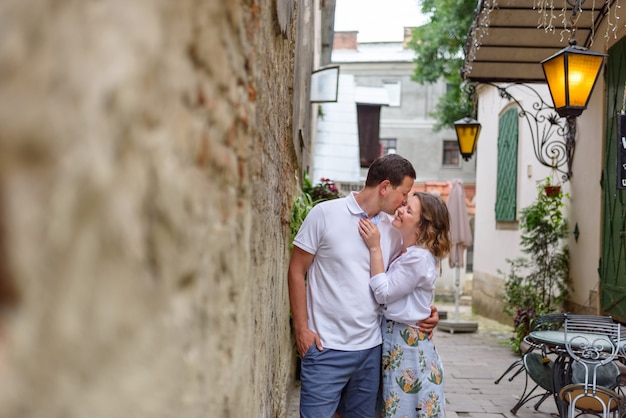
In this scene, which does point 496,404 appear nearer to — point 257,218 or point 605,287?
point 605,287

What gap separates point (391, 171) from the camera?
3.30 metres

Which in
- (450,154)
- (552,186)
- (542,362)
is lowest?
(542,362)

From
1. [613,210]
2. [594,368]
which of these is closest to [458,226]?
[613,210]

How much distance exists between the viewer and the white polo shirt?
3.17m

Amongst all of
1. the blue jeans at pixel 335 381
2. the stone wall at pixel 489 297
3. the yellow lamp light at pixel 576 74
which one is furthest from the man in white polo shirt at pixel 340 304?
the stone wall at pixel 489 297

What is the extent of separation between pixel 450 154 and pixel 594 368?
26.9 meters

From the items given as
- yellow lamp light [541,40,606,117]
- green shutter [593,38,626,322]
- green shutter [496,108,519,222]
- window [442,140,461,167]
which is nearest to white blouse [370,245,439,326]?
yellow lamp light [541,40,606,117]

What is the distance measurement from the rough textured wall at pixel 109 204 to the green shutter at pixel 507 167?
454 inches

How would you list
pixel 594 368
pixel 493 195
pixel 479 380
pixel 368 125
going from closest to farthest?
pixel 594 368, pixel 479 380, pixel 493 195, pixel 368 125

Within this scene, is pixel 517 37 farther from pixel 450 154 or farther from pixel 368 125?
pixel 450 154

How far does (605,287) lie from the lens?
24.2 feet

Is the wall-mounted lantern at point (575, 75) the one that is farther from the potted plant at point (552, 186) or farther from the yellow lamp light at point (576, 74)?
the potted plant at point (552, 186)

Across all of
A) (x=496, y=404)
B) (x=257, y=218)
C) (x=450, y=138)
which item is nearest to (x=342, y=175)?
(x=496, y=404)

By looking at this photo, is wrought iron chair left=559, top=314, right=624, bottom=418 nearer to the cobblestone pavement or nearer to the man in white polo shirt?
the cobblestone pavement
